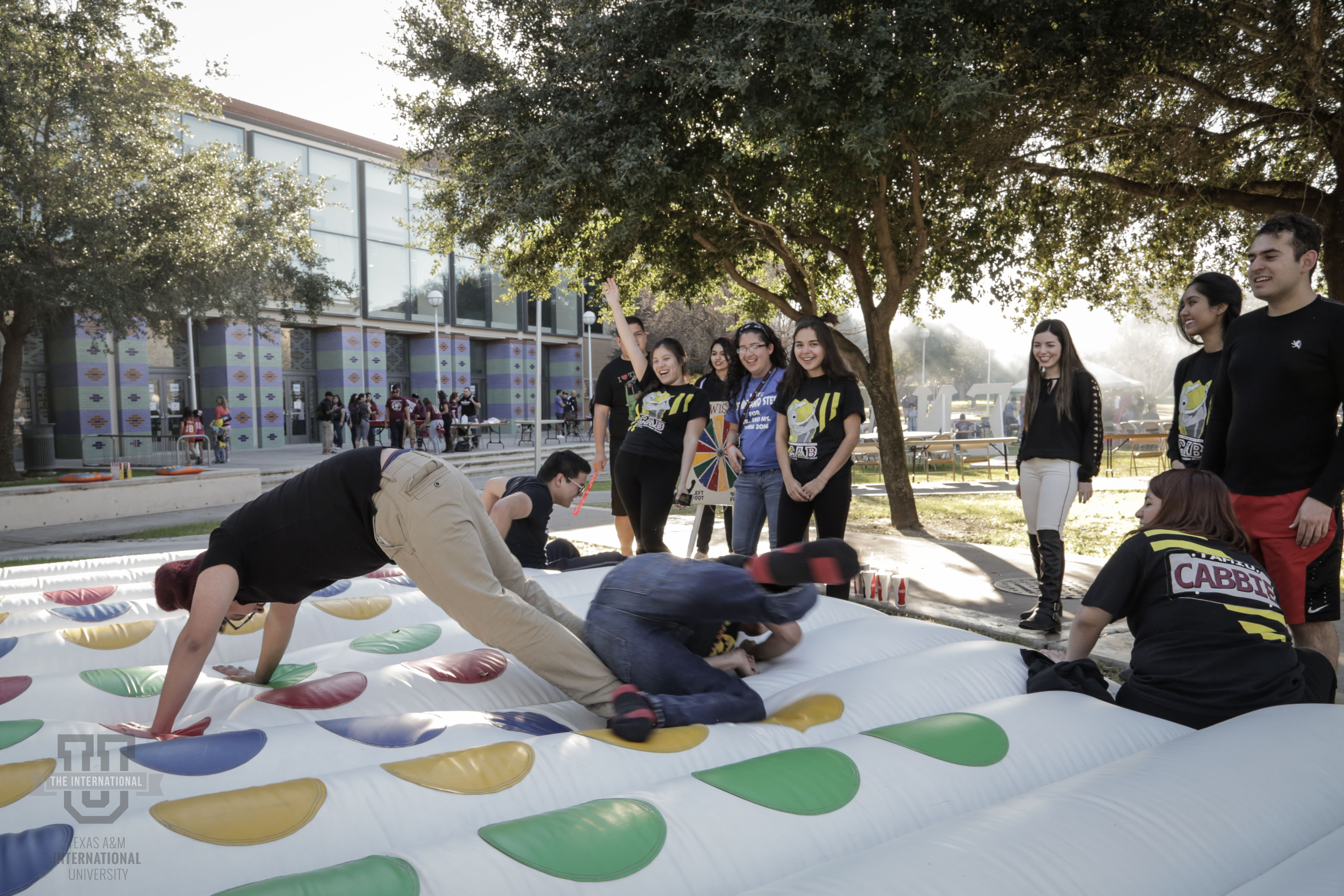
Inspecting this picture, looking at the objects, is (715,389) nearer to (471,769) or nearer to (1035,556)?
(1035,556)

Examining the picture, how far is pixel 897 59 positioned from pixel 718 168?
229 cm

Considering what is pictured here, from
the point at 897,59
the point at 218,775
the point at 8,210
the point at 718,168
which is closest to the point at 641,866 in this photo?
the point at 218,775

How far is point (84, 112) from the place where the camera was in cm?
1292

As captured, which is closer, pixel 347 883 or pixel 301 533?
pixel 347 883

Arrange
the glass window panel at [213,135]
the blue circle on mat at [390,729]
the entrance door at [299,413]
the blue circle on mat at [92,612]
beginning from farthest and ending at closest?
the entrance door at [299,413] → the glass window panel at [213,135] → the blue circle on mat at [92,612] → the blue circle on mat at [390,729]

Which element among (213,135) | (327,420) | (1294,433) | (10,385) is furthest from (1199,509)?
(213,135)

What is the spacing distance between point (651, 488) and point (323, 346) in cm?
2395

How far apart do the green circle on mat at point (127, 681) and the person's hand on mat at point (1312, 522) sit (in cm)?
407

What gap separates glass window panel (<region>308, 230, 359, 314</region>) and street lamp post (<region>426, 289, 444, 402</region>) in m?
2.27

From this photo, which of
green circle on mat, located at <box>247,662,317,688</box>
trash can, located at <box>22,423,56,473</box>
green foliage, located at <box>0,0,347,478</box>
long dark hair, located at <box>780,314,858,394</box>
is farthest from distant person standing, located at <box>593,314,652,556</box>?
trash can, located at <box>22,423,56,473</box>

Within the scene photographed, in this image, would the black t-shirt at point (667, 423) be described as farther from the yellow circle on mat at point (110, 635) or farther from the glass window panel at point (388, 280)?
the glass window panel at point (388, 280)

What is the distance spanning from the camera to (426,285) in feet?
93.3

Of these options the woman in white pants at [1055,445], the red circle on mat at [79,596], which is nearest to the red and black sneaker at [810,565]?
the woman in white pants at [1055,445]

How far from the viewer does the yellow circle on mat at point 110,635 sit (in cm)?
340
